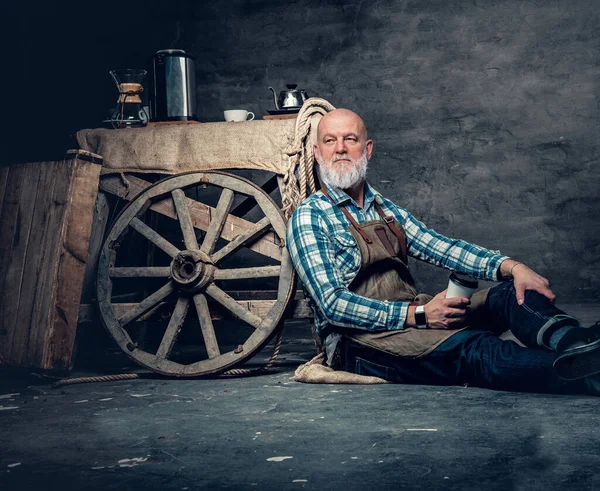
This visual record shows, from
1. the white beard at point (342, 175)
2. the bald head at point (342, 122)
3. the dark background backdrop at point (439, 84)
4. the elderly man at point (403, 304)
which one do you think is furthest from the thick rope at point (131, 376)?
the dark background backdrop at point (439, 84)

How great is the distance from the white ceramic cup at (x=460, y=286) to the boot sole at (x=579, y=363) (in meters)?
0.47

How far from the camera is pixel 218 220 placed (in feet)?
14.1

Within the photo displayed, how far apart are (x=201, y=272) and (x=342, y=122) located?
1049 mm

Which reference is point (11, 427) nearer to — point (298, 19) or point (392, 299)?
point (392, 299)

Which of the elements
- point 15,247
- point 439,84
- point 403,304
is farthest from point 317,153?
point 439,84

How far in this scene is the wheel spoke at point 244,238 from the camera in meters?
4.23

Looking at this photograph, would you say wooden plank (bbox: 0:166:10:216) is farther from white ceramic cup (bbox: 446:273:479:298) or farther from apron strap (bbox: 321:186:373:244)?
white ceramic cup (bbox: 446:273:479:298)

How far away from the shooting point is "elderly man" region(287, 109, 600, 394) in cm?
335

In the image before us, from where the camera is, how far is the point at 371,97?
6480 millimetres

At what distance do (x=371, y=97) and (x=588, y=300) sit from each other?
2.32 meters

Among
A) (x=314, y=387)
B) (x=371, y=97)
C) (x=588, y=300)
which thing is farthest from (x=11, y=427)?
(x=588, y=300)

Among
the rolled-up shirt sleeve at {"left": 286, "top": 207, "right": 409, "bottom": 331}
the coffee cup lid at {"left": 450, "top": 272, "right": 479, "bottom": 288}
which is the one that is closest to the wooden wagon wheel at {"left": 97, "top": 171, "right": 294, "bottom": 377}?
the rolled-up shirt sleeve at {"left": 286, "top": 207, "right": 409, "bottom": 331}

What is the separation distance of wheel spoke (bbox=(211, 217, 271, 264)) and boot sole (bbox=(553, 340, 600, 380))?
5.55ft

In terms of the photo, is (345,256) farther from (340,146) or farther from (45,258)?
(45,258)
